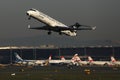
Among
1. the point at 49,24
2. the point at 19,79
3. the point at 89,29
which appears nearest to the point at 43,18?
the point at 49,24

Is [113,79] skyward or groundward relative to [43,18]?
groundward

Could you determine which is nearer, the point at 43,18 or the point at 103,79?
the point at 103,79

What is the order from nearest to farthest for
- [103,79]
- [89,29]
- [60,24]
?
1. [103,79]
2. [89,29]
3. [60,24]

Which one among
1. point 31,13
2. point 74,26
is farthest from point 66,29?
point 31,13

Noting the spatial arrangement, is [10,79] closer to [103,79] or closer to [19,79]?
[19,79]

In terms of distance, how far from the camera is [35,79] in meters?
107

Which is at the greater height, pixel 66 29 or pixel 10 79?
pixel 66 29

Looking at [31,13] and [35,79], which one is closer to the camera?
[35,79]

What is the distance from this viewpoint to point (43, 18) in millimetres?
128000

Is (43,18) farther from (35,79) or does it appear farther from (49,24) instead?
(35,79)

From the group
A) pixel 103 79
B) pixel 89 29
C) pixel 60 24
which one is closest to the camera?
pixel 103 79

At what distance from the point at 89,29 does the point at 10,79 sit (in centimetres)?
2749

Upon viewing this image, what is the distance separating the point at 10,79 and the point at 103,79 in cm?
2424

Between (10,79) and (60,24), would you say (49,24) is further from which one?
(10,79)
